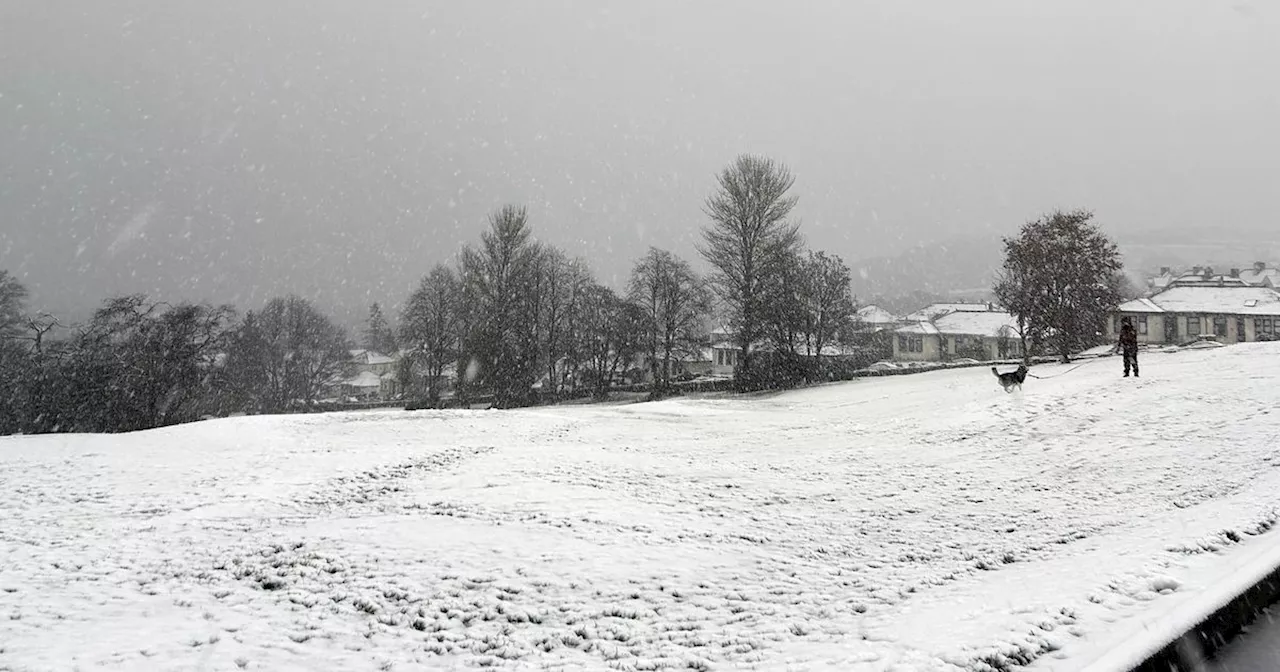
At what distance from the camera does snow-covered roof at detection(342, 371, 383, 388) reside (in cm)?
9278

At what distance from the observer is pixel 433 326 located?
203 ft

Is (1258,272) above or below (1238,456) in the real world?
above

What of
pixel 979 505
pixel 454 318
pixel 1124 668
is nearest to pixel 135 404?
pixel 454 318

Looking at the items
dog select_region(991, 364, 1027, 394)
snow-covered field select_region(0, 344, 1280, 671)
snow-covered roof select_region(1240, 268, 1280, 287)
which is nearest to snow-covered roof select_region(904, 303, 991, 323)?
snow-covered roof select_region(1240, 268, 1280, 287)

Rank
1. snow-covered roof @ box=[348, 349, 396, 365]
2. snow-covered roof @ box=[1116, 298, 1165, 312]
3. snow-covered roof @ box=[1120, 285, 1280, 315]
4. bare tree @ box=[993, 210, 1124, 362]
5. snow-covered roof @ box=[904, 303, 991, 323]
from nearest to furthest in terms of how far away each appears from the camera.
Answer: bare tree @ box=[993, 210, 1124, 362] → snow-covered roof @ box=[1120, 285, 1280, 315] → snow-covered roof @ box=[1116, 298, 1165, 312] → snow-covered roof @ box=[904, 303, 991, 323] → snow-covered roof @ box=[348, 349, 396, 365]

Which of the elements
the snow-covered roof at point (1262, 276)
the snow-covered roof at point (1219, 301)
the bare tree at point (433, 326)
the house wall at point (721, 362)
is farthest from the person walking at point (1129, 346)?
the snow-covered roof at point (1262, 276)

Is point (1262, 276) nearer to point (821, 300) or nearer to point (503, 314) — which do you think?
point (821, 300)

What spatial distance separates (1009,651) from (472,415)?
2640cm

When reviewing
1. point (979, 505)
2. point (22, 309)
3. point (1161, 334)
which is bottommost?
point (979, 505)

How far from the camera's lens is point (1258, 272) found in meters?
93.7

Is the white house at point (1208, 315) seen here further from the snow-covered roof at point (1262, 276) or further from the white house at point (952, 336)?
the snow-covered roof at point (1262, 276)

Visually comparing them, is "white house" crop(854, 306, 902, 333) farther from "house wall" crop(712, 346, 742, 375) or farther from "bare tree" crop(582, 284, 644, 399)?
"bare tree" crop(582, 284, 644, 399)

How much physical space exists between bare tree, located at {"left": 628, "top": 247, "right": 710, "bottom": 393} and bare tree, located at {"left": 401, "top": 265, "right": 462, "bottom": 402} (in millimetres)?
16814

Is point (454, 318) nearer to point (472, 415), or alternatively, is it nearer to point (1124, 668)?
point (472, 415)
